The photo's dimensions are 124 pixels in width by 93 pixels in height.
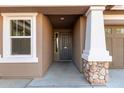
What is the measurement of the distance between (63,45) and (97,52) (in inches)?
361

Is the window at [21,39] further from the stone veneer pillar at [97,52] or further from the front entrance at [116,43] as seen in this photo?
the front entrance at [116,43]

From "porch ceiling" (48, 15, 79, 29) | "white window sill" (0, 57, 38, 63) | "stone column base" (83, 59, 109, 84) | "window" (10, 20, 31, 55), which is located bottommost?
"stone column base" (83, 59, 109, 84)

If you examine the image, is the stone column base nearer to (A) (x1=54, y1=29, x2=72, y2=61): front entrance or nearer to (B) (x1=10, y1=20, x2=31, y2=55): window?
(B) (x1=10, y1=20, x2=31, y2=55): window

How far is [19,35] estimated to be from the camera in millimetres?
8344

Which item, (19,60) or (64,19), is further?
(64,19)

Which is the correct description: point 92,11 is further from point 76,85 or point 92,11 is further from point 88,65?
point 76,85

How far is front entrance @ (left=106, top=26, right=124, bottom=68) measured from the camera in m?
10.9

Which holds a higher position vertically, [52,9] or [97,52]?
[52,9]

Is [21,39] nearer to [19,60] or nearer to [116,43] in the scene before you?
[19,60]

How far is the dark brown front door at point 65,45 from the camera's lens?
1619 centimetres

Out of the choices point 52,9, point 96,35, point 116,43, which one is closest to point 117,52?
point 116,43

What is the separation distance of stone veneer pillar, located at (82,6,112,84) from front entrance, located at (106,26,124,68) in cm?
382

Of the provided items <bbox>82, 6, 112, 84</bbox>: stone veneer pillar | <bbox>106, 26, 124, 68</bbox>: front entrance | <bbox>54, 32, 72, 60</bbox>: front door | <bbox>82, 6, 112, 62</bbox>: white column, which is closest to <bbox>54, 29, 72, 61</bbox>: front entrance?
<bbox>54, 32, 72, 60</bbox>: front door

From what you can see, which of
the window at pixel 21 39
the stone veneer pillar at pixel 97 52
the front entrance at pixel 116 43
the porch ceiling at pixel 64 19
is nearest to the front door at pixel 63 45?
the porch ceiling at pixel 64 19
